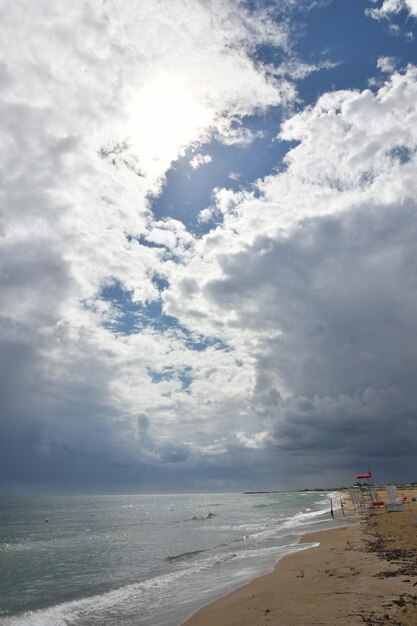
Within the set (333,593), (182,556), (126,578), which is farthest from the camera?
(182,556)

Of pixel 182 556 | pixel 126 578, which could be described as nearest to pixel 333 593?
pixel 126 578

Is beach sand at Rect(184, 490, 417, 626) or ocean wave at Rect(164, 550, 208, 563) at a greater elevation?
beach sand at Rect(184, 490, 417, 626)

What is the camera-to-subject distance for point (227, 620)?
12.7m

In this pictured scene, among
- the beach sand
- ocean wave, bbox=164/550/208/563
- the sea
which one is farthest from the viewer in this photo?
ocean wave, bbox=164/550/208/563

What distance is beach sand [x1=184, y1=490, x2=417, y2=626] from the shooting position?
10.6 metres

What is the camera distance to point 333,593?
12992 millimetres

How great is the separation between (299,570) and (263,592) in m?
4.11

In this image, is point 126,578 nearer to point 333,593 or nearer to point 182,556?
point 182,556

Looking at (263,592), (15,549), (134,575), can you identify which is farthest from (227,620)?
(15,549)

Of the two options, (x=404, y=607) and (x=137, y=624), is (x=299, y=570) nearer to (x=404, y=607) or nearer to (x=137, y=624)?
(x=137, y=624)

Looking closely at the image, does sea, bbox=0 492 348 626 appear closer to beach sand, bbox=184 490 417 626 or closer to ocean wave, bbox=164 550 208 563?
ocean wave, bbox=164 550 208 563

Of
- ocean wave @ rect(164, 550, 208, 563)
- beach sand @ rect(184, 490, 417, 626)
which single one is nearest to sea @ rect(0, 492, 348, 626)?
ocean wave @ rect(164, 550, 208, 563)

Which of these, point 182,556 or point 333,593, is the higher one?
point 333,593

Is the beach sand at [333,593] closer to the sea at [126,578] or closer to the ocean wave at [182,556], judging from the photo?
the sea at [126,578]
